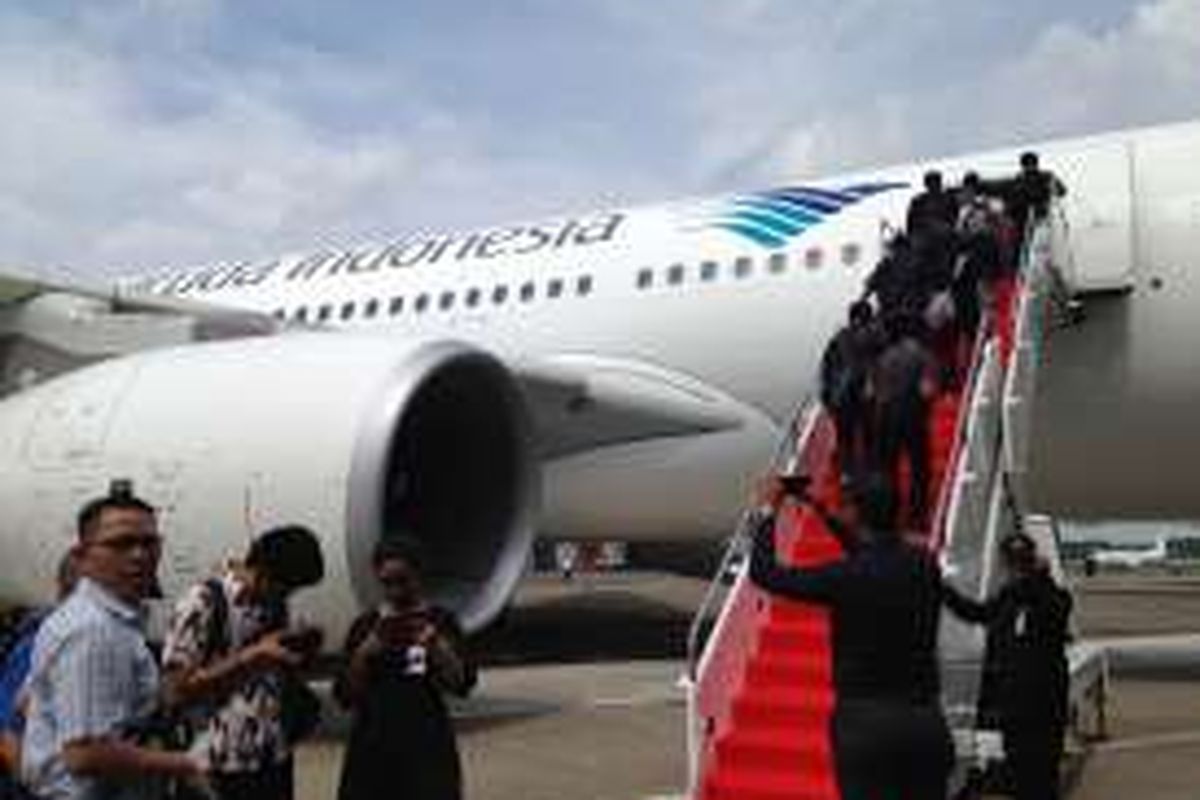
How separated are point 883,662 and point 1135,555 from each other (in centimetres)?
8433

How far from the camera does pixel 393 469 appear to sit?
30.8ft

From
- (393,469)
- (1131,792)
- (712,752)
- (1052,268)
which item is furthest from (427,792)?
(1052,268)

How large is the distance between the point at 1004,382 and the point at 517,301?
232 inches

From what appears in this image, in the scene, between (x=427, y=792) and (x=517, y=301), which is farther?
(x=517, y=301)

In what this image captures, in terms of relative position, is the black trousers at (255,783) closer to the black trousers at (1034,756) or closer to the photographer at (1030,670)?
the photographer at (1030,670)

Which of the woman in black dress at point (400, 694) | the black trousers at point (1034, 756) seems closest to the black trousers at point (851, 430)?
the black trousers at point (1034, 756)

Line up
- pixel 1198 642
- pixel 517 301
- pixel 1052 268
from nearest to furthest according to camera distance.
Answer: pixel 1052 268, pixel 517 301, pixel 1198 642

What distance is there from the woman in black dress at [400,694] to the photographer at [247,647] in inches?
9.3

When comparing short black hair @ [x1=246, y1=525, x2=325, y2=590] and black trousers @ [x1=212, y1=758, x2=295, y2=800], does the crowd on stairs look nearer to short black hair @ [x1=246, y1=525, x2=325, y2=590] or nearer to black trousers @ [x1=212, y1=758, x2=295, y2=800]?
short black hair @ [x1=246, y1=525, x2=325, y2=590]

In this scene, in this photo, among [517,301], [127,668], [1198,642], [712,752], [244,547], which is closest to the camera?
[127,668]

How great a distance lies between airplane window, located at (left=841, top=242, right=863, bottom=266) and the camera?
1283cm

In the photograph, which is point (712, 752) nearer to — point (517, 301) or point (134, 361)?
point (134, 361)

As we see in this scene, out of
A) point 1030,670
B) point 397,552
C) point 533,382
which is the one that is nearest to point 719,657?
point 1030,670

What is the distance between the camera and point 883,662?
4.70 meters
